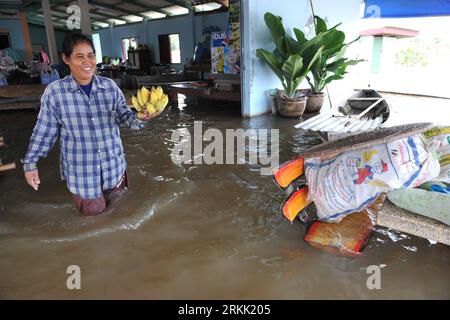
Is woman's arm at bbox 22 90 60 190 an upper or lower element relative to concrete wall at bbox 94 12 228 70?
lower

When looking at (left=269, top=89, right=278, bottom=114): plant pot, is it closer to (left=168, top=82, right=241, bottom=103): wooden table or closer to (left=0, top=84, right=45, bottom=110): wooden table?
(left=168, top=82, right=241, bottom=103): wooden table

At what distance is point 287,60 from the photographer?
5984 millimetres

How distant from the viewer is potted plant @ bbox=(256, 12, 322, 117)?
6188 mm

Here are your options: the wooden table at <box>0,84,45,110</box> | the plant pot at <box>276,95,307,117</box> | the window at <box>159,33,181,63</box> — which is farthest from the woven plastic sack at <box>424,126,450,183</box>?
the window at <box>159,33,181,63</box>

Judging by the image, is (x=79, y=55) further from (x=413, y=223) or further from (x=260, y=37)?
(x=260, y=37)

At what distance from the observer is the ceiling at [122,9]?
520 inches

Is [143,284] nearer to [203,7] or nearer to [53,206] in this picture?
[53,206]

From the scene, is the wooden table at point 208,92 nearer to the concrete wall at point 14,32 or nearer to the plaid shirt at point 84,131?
the plaid shirt at point 84,131

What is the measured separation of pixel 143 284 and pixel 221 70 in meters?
6.67

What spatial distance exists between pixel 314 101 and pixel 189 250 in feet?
19.2

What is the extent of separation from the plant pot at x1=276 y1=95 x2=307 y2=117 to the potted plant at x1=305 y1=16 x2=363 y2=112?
1.62 feet

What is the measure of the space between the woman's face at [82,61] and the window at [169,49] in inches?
566

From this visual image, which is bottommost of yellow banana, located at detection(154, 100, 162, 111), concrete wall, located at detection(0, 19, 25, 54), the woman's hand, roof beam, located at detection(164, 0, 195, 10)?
the woman's hand
